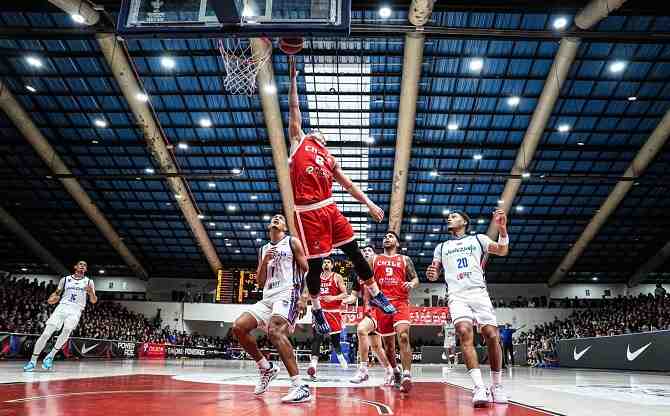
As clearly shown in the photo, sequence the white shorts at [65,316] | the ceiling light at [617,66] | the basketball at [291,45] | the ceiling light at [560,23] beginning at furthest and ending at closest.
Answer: the ceiling light at [617,66] → the ceiling light at [560,23] → the white shorts at [65,316] → the basketball at [291,45]

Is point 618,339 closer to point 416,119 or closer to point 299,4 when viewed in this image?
point 416,119

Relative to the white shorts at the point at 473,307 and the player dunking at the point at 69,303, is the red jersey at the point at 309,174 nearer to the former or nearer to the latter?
the white shorts at the point at 473,307

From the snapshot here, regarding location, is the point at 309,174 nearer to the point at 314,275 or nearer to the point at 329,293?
the point at 314,275

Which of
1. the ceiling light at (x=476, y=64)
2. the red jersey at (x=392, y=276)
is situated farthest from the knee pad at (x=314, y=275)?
the ceiling light at (x=476, y=64)

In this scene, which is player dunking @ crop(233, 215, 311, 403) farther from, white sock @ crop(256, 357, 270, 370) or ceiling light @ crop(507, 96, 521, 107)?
ceiling light @ crop(507, 96, 521, 107)

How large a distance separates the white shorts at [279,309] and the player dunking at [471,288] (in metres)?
1.78

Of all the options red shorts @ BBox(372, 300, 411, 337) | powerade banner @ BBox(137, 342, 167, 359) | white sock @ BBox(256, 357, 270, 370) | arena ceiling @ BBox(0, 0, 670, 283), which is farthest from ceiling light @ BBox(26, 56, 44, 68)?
white sock @ BBox(256, 357, 270, 370)

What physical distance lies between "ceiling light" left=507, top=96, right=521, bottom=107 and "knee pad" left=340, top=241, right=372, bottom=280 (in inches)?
862

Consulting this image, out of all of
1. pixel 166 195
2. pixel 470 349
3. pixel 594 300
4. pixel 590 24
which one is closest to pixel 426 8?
pixel 590 24

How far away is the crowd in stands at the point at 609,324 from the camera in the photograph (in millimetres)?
23344

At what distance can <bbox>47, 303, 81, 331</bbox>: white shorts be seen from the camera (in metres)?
10.6

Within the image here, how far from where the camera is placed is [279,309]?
545 cm

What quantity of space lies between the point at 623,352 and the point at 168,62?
22267 millimetres

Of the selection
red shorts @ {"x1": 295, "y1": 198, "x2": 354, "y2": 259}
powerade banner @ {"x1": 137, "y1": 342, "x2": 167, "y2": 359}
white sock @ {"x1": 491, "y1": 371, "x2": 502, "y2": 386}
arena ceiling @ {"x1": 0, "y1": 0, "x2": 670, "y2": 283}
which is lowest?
powerade banner @ {"x1": 137, "y1": 342, "x2": 167, "y2": 359}
